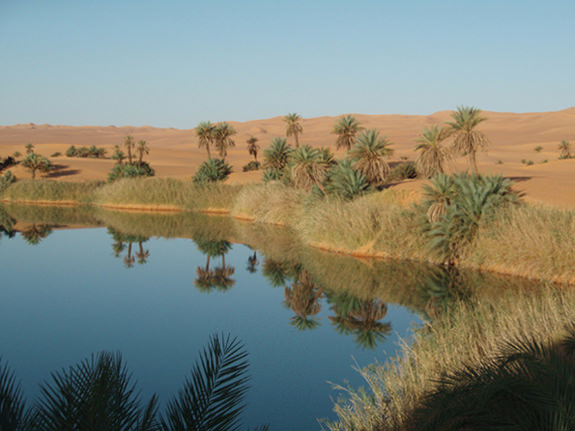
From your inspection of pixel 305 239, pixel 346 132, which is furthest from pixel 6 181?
pixel 305 239

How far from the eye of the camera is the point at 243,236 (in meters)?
26.3

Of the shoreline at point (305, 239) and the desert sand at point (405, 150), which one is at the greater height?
the desert sand at point (405, 150)

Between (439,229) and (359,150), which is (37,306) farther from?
(359,150)

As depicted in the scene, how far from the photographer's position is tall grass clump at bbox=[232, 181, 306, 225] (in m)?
28.7

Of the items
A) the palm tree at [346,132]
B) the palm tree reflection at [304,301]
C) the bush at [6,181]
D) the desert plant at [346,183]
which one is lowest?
the palm tree reflection at [304,301]

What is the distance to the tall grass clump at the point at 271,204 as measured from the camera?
94.2ft

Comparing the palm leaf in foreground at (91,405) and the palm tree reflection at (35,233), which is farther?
the palm tree reflection at (35,233)

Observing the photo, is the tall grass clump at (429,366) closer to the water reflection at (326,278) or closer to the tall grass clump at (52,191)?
the water reflection at (326,278)

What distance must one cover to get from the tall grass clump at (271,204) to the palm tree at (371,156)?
3.55 meters

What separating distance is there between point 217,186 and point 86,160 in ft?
128

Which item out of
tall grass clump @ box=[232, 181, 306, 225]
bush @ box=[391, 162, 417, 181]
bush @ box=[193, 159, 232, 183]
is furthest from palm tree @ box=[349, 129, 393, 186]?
bush @ box=[193, 159, 232, 183]

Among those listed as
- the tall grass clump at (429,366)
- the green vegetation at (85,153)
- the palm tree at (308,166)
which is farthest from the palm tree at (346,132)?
the green vegetation at (85,153)

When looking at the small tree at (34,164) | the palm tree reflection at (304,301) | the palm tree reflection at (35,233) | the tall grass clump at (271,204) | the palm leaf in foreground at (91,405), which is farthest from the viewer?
the small tree at (34,164)

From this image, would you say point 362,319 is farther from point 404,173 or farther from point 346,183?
point 404,173
